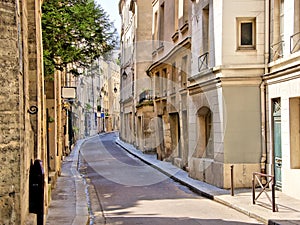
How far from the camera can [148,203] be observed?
45.1 feet

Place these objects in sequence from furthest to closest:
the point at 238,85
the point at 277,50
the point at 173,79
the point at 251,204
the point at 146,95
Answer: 1. the point at 146,95
2. the point at 173,79
3. the point at 238,85
4. the point at 277,50
5. the point at 251,204

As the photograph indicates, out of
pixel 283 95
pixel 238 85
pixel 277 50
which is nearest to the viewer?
pixel 283 95

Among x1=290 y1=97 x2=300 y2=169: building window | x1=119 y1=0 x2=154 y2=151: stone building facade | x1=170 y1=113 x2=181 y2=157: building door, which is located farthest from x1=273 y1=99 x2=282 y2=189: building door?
x1=119 y1=0 x2=154 y2=151: stone building facade

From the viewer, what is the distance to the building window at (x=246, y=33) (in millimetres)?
16031

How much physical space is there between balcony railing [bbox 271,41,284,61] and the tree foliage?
199 inches

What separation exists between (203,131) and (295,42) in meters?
5.65

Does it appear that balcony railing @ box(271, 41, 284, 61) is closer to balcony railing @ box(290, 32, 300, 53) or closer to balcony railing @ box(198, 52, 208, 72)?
balcony railing @ box(290, 32, 300, 53)

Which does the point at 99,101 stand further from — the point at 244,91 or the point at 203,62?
the point at 244,91

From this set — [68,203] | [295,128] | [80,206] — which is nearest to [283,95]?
[295,128]

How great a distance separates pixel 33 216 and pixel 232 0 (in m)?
10.2

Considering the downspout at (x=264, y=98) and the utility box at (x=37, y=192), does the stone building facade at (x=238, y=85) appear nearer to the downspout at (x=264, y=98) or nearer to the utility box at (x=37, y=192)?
the downspout at (x=264, y=98)

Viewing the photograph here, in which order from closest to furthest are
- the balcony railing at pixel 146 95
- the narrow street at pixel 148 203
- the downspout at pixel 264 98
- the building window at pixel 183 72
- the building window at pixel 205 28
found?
the narrow street at pixel 148 203
the downspout at pixel 264 98
the building window at pixel 205 28
the building window at pixel 183 72
the balcony railing at pixel 146 95

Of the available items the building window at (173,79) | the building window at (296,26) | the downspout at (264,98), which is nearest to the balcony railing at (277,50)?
the downspout at (264,98)

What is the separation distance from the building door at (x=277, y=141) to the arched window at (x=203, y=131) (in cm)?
315
